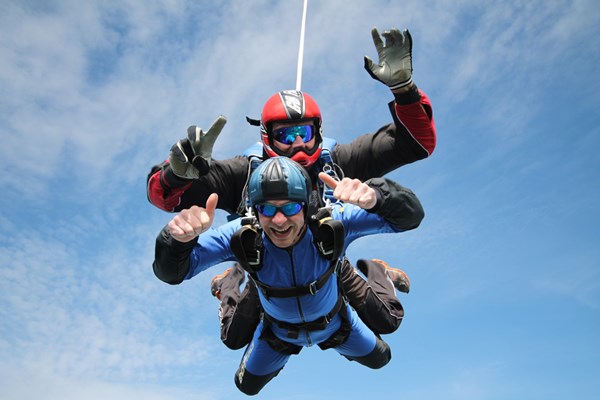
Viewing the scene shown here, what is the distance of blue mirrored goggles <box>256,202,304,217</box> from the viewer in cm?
423

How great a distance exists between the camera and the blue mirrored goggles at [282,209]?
4.23m

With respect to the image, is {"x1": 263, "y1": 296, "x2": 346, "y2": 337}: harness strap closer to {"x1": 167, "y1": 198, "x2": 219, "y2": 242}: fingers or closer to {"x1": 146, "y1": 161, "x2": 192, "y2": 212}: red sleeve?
{"x1": 146, "y1": 161, "x2": 192, "y2": 212}: red sleeve

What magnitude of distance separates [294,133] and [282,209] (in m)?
1.07

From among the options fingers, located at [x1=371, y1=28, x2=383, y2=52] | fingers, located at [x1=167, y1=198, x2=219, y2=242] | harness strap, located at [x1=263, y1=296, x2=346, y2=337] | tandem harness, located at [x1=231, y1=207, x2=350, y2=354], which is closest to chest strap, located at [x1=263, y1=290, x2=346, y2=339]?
harness strap, located at [x1=263, y1=296, x2=346, y2=337]

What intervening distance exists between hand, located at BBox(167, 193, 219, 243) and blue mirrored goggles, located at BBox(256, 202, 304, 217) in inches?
19.9

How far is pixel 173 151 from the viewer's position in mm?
4250

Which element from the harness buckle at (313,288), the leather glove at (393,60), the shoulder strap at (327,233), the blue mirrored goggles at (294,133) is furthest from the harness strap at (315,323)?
the leather glove at (393,60)

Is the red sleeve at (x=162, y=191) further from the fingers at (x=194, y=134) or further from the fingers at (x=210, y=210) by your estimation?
the fingers at (x=210, y=210)

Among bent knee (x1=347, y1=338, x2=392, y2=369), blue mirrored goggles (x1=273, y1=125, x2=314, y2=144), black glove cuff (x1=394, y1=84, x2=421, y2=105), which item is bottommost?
bent knee (x1=347, y1=338, x2=392, y2=369)

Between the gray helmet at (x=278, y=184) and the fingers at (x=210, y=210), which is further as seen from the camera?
the gray helmet at (x=278, y=184)

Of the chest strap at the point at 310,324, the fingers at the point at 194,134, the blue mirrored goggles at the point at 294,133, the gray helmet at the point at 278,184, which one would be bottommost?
the chest strap at the point at 310,324

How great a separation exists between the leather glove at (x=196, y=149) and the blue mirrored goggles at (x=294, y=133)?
0.92 meters

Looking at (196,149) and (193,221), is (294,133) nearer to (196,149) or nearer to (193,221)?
(196,149)

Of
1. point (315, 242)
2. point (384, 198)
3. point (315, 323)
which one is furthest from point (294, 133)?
point (315, 323)
